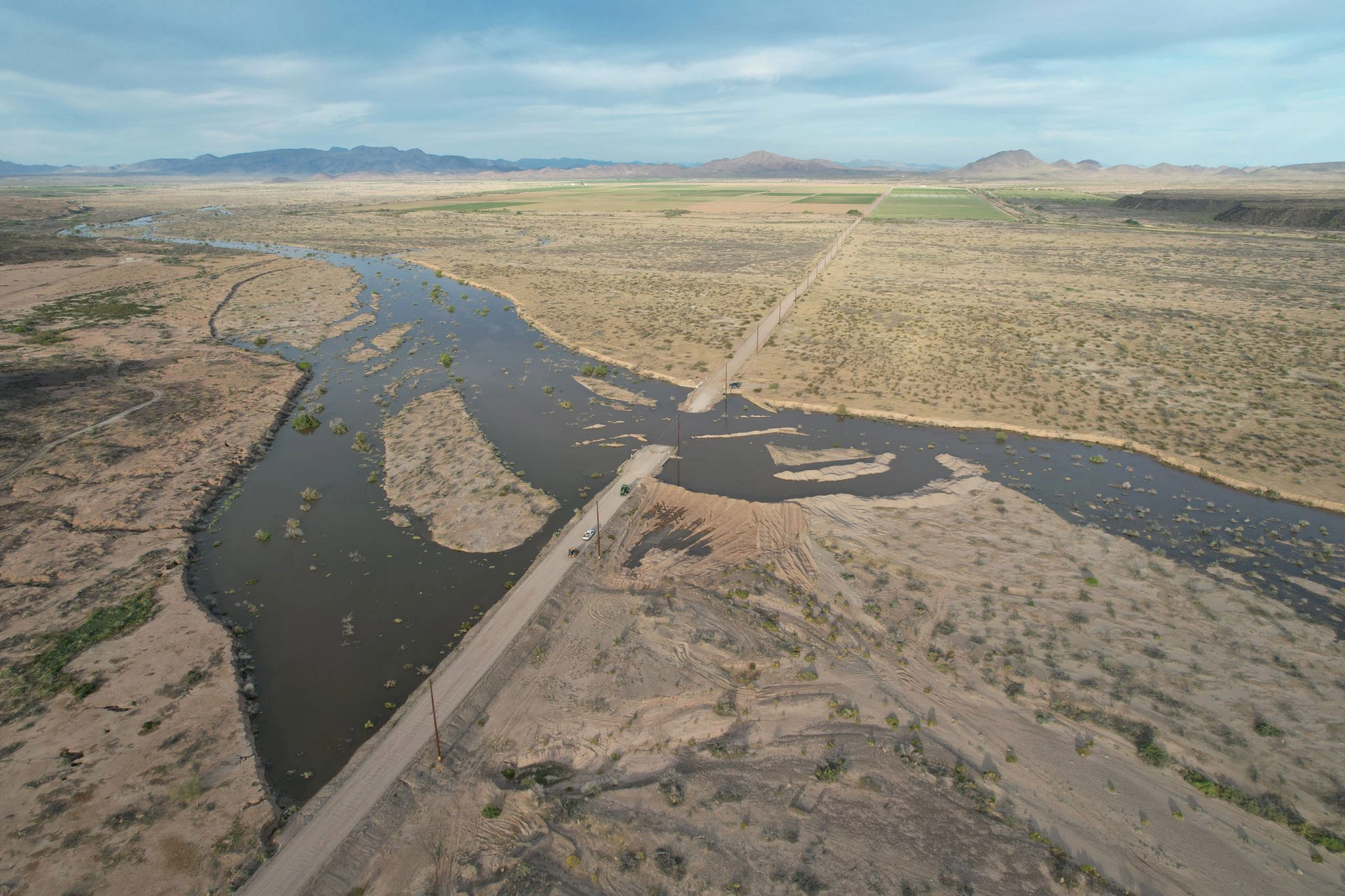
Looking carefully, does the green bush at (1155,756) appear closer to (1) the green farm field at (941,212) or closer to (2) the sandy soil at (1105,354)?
(2) the sandy soil at (1105,354)

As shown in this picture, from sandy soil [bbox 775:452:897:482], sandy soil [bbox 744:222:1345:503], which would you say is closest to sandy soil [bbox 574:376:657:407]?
sandy soil [bbox 744:222:1345:503]

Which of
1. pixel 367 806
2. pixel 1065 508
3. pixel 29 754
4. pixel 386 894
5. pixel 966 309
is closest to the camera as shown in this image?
pixel 386 894

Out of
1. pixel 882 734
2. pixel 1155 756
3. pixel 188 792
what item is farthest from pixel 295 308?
pixel 1155 756

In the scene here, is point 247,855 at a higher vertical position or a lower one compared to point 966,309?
lower

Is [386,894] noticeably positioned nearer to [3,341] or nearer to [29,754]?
[29,754]

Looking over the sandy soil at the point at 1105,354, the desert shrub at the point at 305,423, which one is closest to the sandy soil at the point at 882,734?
the sandy soil at the point at 1105,354

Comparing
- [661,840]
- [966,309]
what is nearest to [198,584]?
[661,840]

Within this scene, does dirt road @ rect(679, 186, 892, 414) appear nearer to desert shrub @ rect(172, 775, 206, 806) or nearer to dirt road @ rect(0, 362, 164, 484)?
desert shrub @ rect(172, 775, 206, 806)
